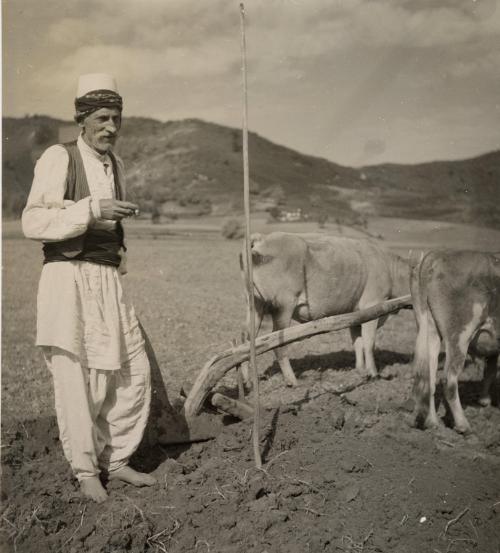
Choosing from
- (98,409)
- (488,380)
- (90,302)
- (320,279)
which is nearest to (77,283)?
(90,302)

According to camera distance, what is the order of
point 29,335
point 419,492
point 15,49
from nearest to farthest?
point 419,492, point 15,49, point 29,335

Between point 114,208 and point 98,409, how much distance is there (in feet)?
4.01

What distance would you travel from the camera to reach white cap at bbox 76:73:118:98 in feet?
11.5

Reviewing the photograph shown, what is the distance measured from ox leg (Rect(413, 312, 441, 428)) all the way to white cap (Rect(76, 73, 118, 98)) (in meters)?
3.08

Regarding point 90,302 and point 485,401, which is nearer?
point 90,302

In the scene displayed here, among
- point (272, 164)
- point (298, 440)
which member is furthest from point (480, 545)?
point (272, 164)

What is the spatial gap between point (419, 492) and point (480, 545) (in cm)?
46

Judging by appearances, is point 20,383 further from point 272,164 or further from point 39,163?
point 272,164

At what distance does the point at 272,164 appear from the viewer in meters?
17.2

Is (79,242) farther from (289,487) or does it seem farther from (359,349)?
(359,349)

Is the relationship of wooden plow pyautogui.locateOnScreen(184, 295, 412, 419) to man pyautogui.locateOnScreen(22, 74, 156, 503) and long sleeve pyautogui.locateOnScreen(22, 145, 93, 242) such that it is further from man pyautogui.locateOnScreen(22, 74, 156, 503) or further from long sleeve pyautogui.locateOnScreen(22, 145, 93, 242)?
long sleeve pyautogui.locateOnScreen(22, 145, 93, 242)

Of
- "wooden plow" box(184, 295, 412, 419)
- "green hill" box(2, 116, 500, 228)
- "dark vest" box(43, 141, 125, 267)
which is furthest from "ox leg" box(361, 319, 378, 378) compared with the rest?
"green hill" box(2, 116, 500, 228)

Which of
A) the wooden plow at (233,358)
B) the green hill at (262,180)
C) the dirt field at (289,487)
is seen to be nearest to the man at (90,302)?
the dirt field at (289,487)

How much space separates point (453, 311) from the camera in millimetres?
4746
